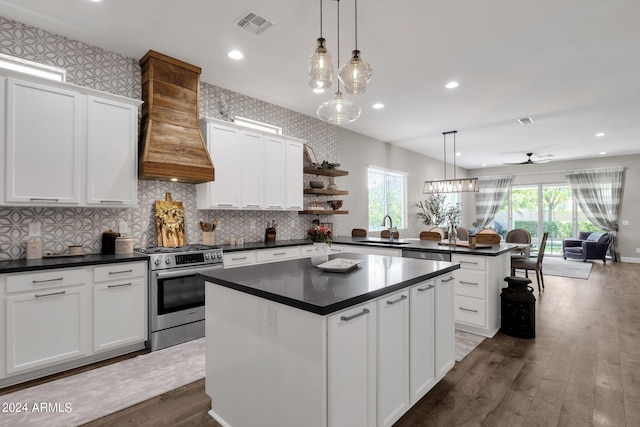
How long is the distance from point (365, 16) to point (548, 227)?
10153 millimetres

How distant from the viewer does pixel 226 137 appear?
4059 millimetres

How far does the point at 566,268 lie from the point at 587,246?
63.1 inches

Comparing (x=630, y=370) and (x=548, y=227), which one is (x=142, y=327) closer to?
(x=630, y=370)

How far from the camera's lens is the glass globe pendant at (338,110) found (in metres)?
2.43

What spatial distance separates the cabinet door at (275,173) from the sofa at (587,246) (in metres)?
8.61

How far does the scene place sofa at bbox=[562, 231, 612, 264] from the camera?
8312 mm

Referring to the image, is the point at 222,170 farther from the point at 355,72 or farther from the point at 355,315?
the point at 355,315

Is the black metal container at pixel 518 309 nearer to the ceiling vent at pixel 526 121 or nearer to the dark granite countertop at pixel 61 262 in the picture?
the ceiling vent at pixel 526 121

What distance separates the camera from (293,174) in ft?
16.0

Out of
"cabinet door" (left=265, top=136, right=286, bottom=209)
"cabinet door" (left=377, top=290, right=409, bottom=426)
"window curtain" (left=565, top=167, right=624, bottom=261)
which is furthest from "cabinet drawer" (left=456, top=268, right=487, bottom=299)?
"window curtain" (left=565, top=167, right=624, bottom=261)

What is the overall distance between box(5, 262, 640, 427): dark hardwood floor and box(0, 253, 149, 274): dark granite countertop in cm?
128

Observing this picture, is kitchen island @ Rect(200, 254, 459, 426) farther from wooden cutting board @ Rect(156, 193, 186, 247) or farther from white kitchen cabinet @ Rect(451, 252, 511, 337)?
wooden cutting board @ Rect(156, 193, 186, 247)

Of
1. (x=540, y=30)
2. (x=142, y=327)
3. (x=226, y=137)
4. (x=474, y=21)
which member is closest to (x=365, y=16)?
(x=474, y=21)

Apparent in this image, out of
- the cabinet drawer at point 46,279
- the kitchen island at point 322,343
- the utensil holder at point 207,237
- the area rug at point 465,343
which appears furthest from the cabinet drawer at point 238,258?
the area rug at point 465,343
